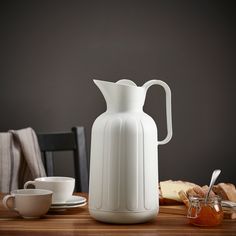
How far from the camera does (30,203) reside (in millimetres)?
1077

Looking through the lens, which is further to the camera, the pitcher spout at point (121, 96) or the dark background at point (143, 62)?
the dark background at point (143, 62)

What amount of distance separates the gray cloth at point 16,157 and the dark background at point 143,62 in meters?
0.57

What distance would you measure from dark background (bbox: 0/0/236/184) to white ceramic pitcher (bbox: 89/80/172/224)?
5.91 feet

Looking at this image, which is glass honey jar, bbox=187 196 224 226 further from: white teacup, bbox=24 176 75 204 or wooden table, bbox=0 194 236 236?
white teacup, bbox=24 176 75 204

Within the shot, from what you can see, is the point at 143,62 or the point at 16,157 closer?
the point at 16,157

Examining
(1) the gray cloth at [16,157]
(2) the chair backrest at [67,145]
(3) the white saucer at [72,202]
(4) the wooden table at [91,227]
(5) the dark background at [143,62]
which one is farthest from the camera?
(5) the dark background at [143,62]

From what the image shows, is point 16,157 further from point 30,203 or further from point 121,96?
point 121,96

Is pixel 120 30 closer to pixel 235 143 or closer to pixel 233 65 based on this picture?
pixel 233 65

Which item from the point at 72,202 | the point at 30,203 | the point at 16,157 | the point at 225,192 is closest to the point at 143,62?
the point at 16,157

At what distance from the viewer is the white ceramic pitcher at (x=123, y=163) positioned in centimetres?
101

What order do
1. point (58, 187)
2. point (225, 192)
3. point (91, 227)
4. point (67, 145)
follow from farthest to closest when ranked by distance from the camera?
point (67, 145), point (225, 192), point (58, 187), point (91, 227)

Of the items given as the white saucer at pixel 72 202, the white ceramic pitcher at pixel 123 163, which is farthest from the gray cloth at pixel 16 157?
the white ceramic pitcher at pixel 123 163

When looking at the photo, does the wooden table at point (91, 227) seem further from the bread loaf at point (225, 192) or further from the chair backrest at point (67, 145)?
the chair backrest at point (67, 145)

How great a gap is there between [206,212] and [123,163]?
0.21 metres
